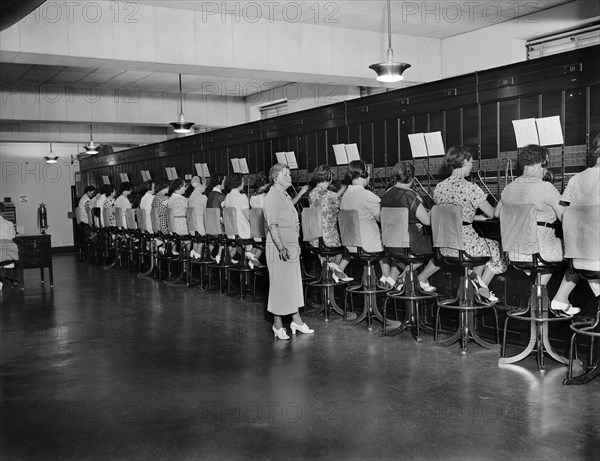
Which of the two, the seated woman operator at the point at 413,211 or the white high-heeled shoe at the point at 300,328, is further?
the white high-heeled shoe at the point at 300,328

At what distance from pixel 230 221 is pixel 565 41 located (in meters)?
4.46

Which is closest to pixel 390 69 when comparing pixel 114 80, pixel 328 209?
pixel 328 209

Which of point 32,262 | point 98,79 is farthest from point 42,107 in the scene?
point 32,262

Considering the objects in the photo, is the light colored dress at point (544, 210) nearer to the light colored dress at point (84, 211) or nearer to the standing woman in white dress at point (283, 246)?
the standing woman in white dress at point (283, 246)

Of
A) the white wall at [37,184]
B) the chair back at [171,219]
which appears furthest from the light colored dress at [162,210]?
the white wall at [37,184]

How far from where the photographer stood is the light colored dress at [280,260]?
17.7 ft

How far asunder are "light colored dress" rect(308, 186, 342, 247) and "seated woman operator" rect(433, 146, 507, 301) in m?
1.43

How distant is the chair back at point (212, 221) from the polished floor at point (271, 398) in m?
1.82

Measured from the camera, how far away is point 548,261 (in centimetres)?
438

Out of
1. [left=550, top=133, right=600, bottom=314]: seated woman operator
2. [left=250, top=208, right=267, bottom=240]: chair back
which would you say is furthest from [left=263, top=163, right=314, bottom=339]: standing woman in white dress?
[left=550, top=133, right=600, bottom=314]: seated woman operator

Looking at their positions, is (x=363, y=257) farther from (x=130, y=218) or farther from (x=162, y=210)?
(x=130, y=218)

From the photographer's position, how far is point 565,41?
7836mm

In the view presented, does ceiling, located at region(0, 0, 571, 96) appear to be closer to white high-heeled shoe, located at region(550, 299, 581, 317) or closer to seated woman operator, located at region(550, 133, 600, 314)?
seated woman operator, located at region(550, 133, 600, 314)

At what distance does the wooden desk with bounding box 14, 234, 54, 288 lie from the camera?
936 cm
